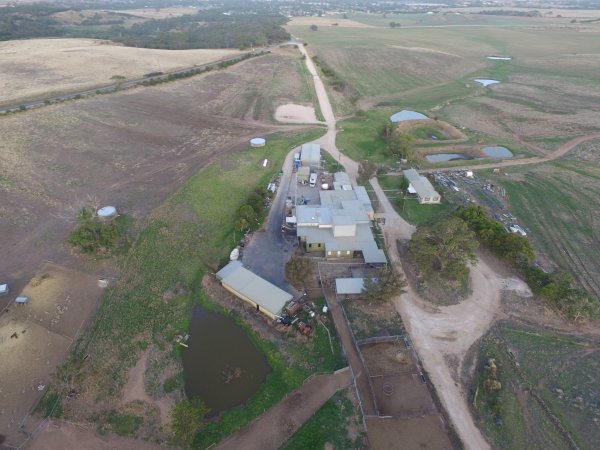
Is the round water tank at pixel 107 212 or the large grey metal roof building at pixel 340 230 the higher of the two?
the large grey metal roof building at pixel 340 230

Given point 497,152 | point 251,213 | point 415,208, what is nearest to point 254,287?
point 251,213

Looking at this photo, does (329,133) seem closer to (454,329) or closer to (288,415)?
(454,329)

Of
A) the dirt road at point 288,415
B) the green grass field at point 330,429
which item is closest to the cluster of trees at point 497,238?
the dirt road at point 288,415

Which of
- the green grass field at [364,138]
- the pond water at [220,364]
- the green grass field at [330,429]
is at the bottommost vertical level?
the pond water at [220,364]

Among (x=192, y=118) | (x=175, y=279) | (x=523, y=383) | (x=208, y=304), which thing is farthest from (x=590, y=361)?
(x=192, y=118)

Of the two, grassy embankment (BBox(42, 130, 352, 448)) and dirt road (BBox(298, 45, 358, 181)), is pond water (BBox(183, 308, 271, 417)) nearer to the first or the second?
grassy embankment (BBox(42, 130, 352, 448))

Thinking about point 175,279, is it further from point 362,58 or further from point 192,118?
point 362,58

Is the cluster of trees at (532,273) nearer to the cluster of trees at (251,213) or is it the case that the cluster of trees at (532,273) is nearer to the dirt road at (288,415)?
the dirt road at (288,415)
